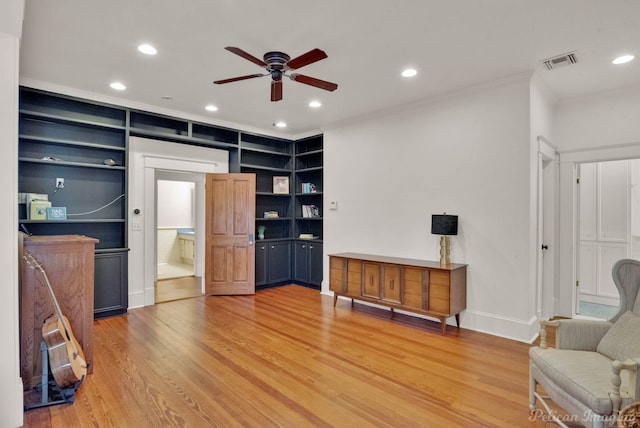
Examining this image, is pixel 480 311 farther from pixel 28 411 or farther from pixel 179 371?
pixel 28 411

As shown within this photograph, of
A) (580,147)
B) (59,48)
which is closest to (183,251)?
(59,48)

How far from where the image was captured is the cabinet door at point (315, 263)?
597 centimetres

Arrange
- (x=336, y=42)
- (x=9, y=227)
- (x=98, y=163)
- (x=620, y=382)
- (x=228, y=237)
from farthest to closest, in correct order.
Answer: (x=228, y=237) < (x=98, y=163) < (x=336, y=42) < (x=9, y=227) < (x=620, y=382)

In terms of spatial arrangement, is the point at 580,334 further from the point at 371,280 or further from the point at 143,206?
the point at 143,206

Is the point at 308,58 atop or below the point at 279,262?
atop

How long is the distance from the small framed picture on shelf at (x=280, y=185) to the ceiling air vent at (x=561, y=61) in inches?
169

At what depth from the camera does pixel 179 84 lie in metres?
4.01

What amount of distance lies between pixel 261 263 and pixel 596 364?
4.79 m

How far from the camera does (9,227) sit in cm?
211

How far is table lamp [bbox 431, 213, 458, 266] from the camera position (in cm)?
397

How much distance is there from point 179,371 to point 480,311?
10.6 ft

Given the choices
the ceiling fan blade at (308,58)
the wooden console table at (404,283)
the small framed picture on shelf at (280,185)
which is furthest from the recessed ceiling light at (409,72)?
the small framed picture on shelf at (280,185)

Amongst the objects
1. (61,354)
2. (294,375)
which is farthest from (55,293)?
(294,375)

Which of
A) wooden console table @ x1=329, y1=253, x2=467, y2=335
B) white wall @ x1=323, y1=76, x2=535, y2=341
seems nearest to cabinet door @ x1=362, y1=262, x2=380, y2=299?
wooden console table @ x1=329, y1=253, x2=467, y2=335
